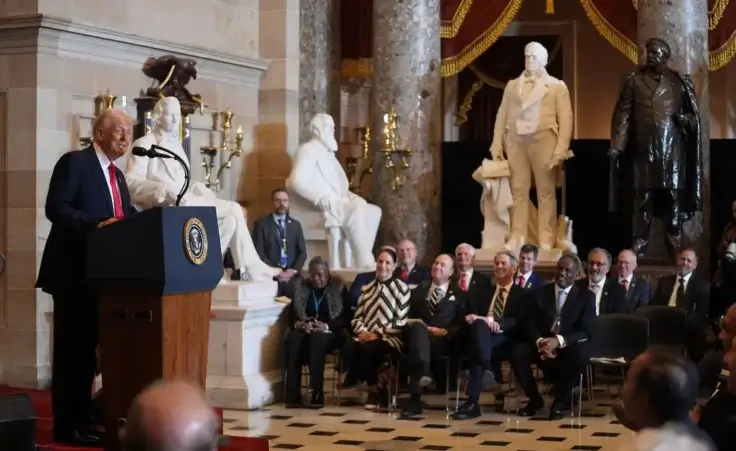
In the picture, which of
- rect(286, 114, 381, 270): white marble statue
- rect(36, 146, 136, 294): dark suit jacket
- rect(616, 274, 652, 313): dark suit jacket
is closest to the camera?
rect(36, 146, 136, 294): dark suit jacket

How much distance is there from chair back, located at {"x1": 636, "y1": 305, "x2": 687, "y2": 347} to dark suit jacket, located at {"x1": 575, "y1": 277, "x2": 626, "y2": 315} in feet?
1.98

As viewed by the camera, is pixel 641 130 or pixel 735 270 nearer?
pixel 735 270

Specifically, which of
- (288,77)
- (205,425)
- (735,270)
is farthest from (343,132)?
(205,425)

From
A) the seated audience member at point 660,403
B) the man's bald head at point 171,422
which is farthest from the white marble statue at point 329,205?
the man's bald head at point 171,422

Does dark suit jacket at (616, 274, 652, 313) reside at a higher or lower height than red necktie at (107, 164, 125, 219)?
lower

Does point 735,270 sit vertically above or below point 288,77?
below

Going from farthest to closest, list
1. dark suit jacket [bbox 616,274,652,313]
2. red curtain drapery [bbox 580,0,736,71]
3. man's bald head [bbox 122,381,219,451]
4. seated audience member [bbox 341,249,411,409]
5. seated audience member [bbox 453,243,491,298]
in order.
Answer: red curtain drapery [bbox 580,0,736,71] < dark suit jacket [bbox 616,274,652,313] < seated audience member [bbox 453,243,491,298] < seated audience member [bbox 341,249,411,409] < man's bald head [bbox 122,381,219,451]

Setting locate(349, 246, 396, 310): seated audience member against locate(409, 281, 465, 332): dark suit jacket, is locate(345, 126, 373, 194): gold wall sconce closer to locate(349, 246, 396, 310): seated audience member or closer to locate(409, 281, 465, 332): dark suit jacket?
locate(349, 246, 396, 310): seated audience member

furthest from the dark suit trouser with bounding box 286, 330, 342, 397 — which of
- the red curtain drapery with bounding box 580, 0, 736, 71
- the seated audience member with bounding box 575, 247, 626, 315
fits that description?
the red curtain drapery with bounding box 580, 0, 736, 71

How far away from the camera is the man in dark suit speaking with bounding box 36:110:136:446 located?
6.22 m

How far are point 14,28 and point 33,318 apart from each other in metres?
2.14

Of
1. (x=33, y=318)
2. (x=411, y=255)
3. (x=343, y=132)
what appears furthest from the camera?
(x=343, y=132)

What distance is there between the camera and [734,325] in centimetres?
542

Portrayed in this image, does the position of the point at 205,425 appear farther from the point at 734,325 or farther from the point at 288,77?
the point at 288,77
